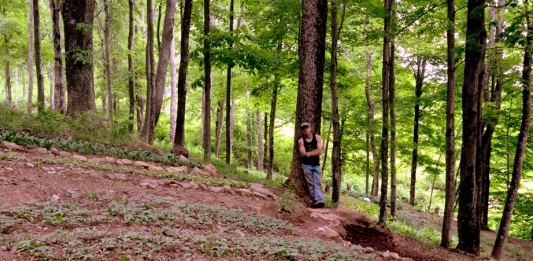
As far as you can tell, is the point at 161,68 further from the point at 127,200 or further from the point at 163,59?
the point at 127,200

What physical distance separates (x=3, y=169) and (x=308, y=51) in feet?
20.6

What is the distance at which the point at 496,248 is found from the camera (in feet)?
28.1

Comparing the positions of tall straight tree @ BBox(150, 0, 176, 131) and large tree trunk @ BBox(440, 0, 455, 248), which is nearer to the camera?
large tree trunk @ BBox(440, 0, 455, 248)

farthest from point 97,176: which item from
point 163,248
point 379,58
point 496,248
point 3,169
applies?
point 379,58

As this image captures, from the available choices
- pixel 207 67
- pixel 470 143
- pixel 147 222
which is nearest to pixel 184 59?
pixel 207 67

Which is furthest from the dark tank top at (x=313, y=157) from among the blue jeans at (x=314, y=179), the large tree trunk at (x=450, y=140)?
the large tree trunk at (x=450, y=140)

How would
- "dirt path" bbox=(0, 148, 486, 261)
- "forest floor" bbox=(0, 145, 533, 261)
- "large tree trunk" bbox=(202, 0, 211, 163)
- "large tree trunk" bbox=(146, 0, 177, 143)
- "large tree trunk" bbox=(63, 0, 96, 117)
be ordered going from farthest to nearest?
1. "large tree trunk" bbox=(146, 0, 177, 143)
2. "large tree trunk" bbox=(63, 0, 96, 117)
3. "large tree trunk" bbox=(202, 0, 211, 163)
4. "dirt path" bbox=(0, 148, 486, 261)
5. "forest floor" bbox=(0, 145, 533, 261)

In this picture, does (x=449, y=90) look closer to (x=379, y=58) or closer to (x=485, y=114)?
(x=485, y=114)

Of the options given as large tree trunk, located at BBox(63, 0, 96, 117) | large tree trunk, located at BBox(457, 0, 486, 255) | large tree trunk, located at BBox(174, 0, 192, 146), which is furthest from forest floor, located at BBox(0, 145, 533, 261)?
large tree trunk, located at BBox(63, 0, 96, 117)

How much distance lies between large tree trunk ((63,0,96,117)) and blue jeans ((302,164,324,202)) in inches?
290

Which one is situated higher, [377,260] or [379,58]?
[379,58]

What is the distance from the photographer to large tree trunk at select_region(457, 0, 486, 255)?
7.55 m

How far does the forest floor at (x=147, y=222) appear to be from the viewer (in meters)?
3.59

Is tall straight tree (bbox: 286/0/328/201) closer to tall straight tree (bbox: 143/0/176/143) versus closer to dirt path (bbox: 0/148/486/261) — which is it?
dirt path (bbox: 0/148/486/261)
